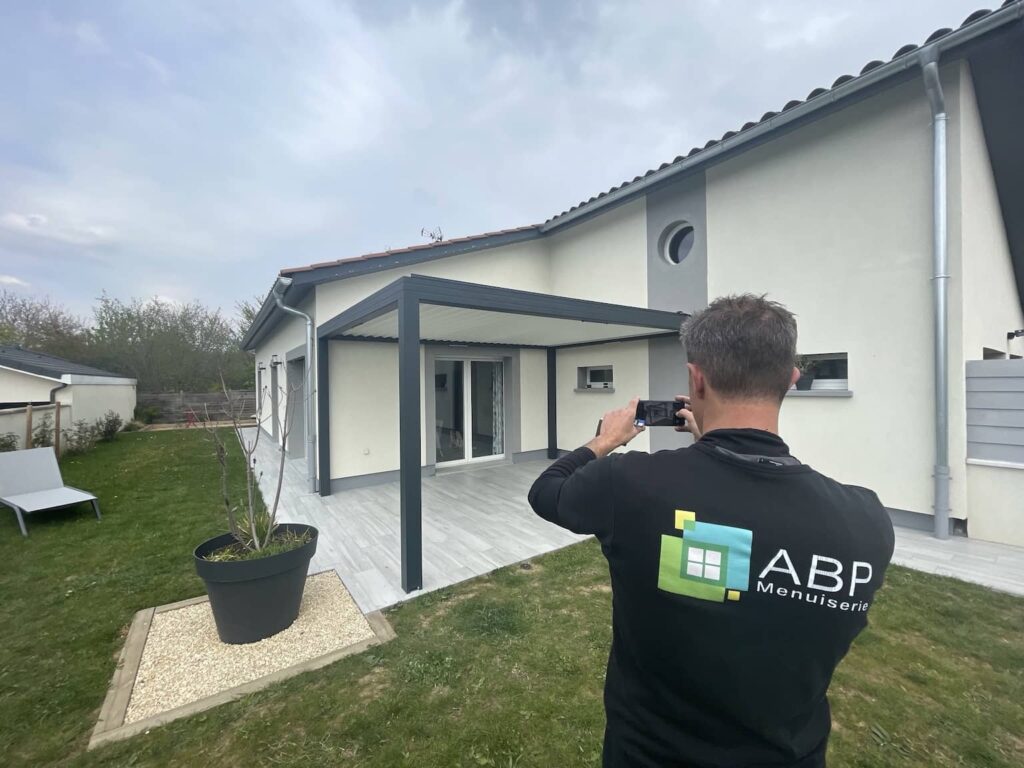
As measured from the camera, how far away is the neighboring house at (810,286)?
4.23 m

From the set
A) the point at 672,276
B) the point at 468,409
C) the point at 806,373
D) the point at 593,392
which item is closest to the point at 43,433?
the point at 468,409

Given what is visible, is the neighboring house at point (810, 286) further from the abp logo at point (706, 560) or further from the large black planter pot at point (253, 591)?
the abp logo at point (706, 560)

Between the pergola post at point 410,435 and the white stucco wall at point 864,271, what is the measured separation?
15.6ft

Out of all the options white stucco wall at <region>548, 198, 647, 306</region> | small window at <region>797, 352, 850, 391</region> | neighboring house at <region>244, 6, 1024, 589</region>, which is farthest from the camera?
white stucco wall at <region>548, 198, 647, 306</region>

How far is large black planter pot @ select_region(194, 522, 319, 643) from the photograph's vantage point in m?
2.74

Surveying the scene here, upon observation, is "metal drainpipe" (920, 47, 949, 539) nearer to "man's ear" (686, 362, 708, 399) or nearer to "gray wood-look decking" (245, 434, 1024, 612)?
"gray wood-look decking" (245, 434, 1024, 612)

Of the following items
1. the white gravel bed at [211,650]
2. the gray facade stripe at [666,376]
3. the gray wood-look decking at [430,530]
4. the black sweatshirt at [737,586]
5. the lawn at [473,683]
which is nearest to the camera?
the black sweatshirt at [737,586]

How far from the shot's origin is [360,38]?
22.2 ft

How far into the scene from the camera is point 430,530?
4980mm

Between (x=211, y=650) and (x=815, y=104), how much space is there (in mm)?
7424

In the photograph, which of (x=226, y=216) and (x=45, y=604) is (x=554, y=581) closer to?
(x=45, y=604)

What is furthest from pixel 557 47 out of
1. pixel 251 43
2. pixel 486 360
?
pixel 486 360

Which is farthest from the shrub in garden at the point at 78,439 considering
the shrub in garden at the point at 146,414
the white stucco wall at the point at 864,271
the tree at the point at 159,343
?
the white stucco wall at the point at 864,271

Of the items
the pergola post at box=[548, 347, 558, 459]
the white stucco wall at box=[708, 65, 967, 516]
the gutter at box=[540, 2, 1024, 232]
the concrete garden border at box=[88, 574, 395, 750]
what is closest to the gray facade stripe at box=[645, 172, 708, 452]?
the gutter at box=[540, 2, 1024, 232]
